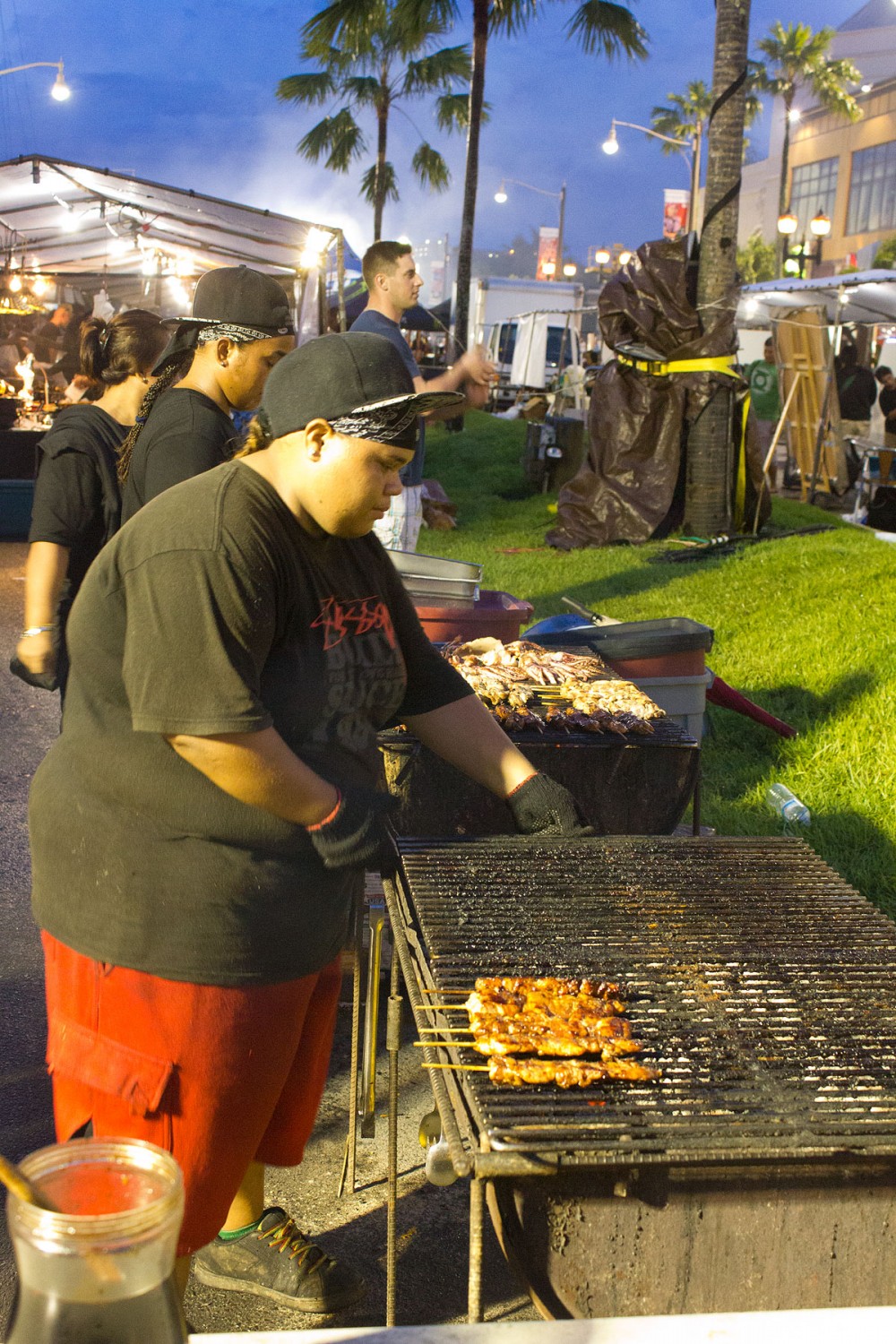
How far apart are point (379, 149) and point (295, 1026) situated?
1386 inches

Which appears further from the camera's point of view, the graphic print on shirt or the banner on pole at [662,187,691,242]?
the banner on pole at [662,187,691,242]

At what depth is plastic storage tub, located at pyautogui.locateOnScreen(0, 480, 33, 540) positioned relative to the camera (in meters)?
14.9

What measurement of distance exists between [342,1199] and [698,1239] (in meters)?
1.72

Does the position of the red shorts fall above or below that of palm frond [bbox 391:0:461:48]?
below

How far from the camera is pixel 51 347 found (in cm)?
2358

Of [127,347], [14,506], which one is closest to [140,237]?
[14,506]

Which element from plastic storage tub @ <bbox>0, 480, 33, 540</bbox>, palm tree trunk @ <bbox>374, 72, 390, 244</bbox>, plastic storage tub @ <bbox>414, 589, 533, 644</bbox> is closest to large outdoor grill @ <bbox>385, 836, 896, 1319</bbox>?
plastic storage tub @ <bbox>414, 589, 533, 644</bbox>

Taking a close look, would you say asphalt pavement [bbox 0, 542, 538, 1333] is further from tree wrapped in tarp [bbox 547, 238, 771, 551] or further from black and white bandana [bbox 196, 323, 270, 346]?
tree wrapped in tarp [bbox 547, 238, 771, 551]

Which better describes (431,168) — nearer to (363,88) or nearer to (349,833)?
(363,88)

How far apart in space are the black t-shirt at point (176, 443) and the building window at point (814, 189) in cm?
7022

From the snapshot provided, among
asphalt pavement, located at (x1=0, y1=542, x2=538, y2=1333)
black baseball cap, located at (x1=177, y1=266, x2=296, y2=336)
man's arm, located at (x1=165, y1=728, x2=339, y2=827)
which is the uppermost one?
black baseball cap, located at (x1=177, y1=266, x2=296, y2=336)

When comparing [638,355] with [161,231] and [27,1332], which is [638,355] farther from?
[27,1332]

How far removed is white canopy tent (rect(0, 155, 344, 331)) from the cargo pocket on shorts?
15.6 m

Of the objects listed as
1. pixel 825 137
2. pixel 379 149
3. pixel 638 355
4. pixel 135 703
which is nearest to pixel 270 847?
pixel 135 703
